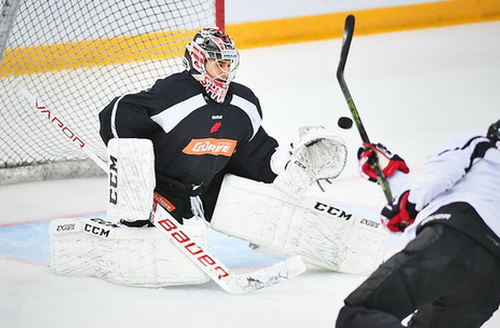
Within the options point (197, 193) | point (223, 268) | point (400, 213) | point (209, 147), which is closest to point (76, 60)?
point (197, 193)

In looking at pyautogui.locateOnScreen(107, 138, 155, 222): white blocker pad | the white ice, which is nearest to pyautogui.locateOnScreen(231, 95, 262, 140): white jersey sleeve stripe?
pyautogui.locateOnScreen(107, 138, 155, 222): white blocker pad

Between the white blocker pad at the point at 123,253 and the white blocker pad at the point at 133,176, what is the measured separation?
0.11 meters

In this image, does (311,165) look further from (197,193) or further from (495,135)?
(495,135)

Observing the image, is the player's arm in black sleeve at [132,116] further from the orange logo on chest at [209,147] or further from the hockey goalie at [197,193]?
the orange logo on chest at [209,147]

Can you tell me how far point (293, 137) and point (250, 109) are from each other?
80.6 inches

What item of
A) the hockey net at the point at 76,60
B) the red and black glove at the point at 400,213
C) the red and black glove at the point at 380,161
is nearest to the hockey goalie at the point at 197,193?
the red and black glove at the point at 380,161

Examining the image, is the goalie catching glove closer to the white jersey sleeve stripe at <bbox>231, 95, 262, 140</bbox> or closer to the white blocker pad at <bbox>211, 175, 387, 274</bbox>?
the white blocker pad at <bbox>211, 175, 387, 274</bbox>

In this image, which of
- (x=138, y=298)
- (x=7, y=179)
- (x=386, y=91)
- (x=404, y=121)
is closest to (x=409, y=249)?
(x=138, y=298)

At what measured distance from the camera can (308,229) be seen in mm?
3428

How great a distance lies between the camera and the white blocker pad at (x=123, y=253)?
325 cm

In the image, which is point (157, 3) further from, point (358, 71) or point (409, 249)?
point (409, 249)

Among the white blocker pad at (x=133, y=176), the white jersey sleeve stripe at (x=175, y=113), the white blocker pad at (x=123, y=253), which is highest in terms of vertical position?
the white jersey sleeve stripe at (x=175, y=113)

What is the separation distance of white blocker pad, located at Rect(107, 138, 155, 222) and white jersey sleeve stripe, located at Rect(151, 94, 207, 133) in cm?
16

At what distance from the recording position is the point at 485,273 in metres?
2.12
